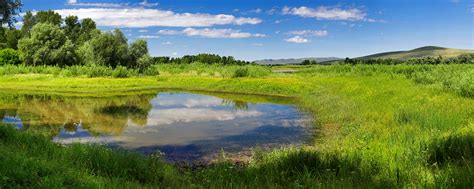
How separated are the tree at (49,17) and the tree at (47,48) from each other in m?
34.4

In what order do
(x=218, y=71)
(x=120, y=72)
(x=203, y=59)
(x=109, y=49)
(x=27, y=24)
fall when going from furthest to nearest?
(x=203, y=59) → (x=27, y=24) → (x=218, y=71) → (x=109, y=49) → (x=120, y=72)

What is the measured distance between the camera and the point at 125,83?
5966cm

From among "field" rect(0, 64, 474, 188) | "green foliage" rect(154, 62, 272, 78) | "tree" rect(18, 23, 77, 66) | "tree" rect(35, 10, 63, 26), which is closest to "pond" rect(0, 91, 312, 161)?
"field" rect(0, 64, 474, 188)

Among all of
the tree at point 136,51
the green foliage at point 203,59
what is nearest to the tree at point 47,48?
the tree at point 136,51

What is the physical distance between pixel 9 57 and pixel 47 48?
11934mm

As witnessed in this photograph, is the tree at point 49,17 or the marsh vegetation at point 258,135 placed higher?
the tree at point 49,17

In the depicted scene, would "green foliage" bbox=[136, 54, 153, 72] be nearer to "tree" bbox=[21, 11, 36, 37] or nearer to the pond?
the pond

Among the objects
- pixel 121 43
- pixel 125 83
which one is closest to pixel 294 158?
pixel 125 83

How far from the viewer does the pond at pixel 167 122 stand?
21000mm

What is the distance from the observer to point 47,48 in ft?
257

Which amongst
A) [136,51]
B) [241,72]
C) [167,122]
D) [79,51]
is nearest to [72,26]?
[79,51]

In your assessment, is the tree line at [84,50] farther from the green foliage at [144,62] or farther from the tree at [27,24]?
the tree at [27,24]

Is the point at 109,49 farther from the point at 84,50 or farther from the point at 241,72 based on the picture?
the point at 241,72

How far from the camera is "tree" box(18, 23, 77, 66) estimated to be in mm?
78250
